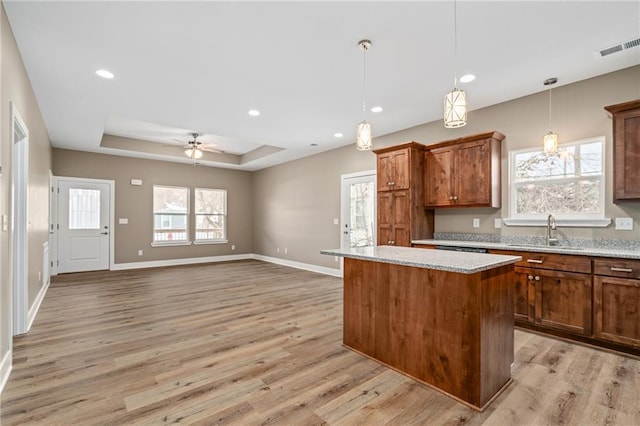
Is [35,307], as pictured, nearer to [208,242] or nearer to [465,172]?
[208,242]

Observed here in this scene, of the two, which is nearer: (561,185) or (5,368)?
(5,368)

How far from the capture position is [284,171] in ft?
26.9

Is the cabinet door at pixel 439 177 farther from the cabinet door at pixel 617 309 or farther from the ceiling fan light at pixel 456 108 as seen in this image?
the ceiling fan light at pixel 456 108

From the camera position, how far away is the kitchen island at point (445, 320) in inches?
80.4

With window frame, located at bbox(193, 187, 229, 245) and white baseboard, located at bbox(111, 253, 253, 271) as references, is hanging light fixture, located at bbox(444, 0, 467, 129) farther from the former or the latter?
white baseboard, located at bbox(111, 253, 253, 271)

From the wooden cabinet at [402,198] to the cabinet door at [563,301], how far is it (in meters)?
1.67

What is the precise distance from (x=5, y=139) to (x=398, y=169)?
4.33 metres

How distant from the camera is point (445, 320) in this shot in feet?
7.20

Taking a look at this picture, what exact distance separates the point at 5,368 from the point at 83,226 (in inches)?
213

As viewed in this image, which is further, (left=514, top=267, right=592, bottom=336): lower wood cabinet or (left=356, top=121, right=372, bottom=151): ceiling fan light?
(left=514, top=267, right=592, bottom=336): lower wood cabinet

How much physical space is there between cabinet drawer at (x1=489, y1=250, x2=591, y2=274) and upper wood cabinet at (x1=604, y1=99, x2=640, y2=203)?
2.47 feet

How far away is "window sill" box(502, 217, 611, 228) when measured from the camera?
3297mm

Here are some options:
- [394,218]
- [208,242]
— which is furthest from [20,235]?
[208,242]

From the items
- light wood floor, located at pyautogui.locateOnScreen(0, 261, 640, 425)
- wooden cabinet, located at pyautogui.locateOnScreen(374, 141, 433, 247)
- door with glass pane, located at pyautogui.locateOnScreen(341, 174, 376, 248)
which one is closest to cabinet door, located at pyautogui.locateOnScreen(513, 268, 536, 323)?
light wood floor, located at pyautogui.locateOnScreen(0, 261, 640, 425)
